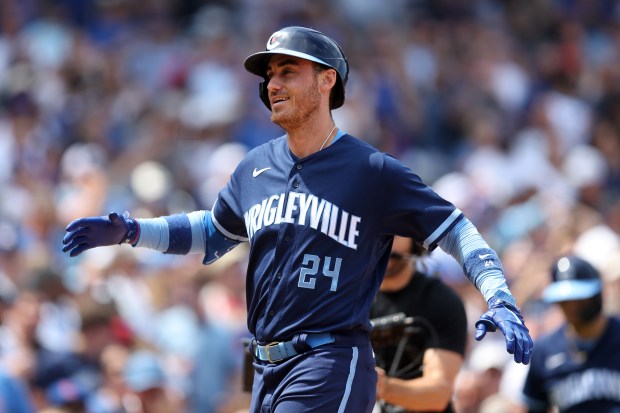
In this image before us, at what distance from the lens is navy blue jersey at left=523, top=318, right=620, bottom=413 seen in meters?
6.98

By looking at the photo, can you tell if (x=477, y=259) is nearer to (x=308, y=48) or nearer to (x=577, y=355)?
(x=308, y=48)

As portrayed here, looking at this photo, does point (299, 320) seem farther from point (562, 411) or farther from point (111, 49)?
point (111, 49)

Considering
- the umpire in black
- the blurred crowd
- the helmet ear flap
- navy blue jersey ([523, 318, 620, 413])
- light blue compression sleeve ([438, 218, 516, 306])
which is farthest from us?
the blurred crowd

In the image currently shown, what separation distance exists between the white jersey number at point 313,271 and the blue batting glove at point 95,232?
0.87m

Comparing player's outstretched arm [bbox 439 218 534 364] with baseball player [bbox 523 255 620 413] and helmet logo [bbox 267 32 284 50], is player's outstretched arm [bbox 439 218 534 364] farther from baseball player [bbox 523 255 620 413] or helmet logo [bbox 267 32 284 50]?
baseball player [bbox 523 255 620 413]

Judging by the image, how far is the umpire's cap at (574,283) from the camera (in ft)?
23.0

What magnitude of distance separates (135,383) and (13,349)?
3.65 ft

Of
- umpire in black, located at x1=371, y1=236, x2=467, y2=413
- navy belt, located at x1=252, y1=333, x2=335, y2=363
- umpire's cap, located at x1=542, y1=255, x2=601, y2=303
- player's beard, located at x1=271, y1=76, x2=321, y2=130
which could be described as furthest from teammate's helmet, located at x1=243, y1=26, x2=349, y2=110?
umpire's cap, located at x1=542, y1=255, x2=601, y2=303

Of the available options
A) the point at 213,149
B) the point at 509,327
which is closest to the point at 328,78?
the point at 509,327

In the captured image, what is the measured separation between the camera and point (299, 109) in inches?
196

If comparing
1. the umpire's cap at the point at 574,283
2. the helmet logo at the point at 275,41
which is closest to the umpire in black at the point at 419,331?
the umpire's cap at the point at 574,283

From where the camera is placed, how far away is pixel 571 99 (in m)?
15.8

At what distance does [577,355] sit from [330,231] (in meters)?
2.88

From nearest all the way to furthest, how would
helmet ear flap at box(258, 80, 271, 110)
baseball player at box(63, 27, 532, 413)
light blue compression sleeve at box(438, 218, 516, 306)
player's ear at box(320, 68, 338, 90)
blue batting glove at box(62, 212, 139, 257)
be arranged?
light blue compression sleeve at box(438, 218, 516, 306)
baseball player at box(63, 27, 532, 413)
player's ear at box(320, 68, 338, 90)
blue batting glove at box(62, 212, 139, 257)
helmet ear flap at box(258, 80, 271, 110)
